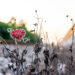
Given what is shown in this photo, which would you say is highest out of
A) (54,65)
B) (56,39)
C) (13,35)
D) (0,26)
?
(13,35)

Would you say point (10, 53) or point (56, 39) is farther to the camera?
point (56, 39)

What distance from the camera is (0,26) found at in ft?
67.8

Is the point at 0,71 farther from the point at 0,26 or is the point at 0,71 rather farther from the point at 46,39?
the point at 0,26

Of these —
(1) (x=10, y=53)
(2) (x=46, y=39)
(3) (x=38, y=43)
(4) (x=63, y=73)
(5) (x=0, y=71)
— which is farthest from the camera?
(5) (x=0, y=71)

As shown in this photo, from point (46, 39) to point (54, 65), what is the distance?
1.38m

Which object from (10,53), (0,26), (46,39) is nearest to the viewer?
(10,53)

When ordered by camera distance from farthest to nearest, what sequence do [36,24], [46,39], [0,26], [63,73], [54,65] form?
1. [0,26]
2. [54,65]
3. [63,73]
4. [46,39]
5. [36,24]

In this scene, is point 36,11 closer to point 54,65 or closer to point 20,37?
point 20,37

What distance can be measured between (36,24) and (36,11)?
0.23 metres

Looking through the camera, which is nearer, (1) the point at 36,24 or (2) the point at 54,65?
(1) the point at 36,24

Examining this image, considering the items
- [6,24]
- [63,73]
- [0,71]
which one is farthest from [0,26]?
[63,73]

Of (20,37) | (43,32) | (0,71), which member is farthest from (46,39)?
(0,71)

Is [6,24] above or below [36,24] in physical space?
below

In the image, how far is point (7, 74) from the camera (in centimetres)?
550
